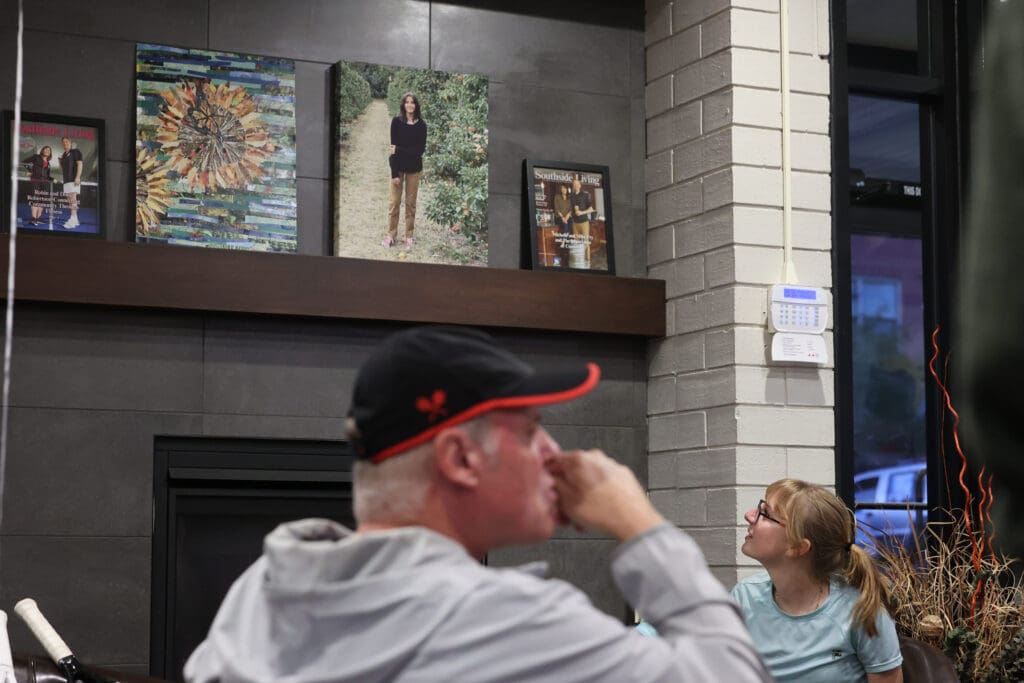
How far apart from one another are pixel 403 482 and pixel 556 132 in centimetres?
364

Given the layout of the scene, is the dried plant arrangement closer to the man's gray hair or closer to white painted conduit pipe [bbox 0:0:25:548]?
white painted conduit pipe [bbox 0:0:25:548]

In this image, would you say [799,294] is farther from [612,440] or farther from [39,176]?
[39,176]

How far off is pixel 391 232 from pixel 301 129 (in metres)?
0.43

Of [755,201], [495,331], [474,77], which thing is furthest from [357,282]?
[755,201]

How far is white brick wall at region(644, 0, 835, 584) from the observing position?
441 centimetres

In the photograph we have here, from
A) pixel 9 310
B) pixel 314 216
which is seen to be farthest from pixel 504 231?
pixel 9 310

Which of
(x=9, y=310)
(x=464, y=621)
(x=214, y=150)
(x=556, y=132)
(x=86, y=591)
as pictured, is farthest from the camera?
(x=556, y=132)

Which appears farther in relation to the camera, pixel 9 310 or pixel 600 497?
pixel 9 310

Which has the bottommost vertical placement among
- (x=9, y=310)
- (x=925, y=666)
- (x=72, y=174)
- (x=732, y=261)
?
(x=925, y=666)

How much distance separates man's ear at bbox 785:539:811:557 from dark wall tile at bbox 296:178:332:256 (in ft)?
5.93

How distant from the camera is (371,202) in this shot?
14.6 ft

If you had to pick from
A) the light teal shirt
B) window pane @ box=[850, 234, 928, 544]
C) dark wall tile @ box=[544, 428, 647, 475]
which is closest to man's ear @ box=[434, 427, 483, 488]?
the light teal shirt

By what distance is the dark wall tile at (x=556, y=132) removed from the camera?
470 cm

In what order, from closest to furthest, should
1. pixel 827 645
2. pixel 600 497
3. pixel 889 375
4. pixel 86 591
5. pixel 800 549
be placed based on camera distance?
pixel 600 497 → pixel 827 645 → pixel 800 549 → pixel 86 591 → pixel 889 375
